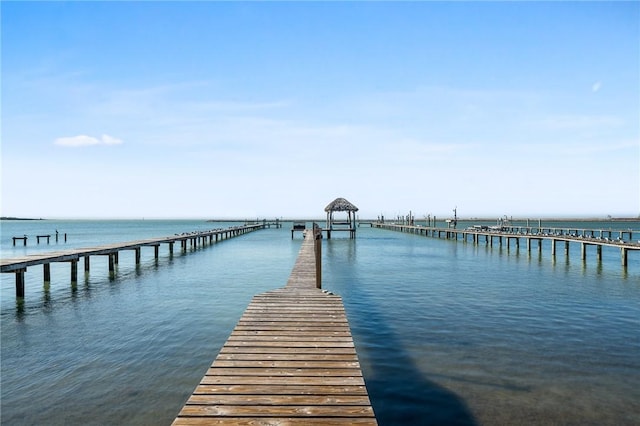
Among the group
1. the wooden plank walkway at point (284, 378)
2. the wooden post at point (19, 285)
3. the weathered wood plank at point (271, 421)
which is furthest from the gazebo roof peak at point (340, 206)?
the weathered wood plank at point (271, 421)

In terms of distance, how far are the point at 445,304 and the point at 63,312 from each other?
12.1m

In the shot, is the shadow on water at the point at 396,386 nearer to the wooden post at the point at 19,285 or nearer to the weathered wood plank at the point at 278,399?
the weathered wood plank at the point at 278,399

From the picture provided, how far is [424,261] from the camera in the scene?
Answer: 2538cm

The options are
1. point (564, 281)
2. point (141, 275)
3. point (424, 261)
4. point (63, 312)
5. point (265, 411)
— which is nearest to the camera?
point (265, 411)

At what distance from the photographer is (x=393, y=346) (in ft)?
29.0

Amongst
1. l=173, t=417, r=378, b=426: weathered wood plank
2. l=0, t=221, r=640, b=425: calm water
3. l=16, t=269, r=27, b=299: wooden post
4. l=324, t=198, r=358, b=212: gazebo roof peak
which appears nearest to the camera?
l=173, t=417, r=378, b=426: weathered wood plank

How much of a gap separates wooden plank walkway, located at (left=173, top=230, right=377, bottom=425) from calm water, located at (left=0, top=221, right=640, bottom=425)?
1.32m

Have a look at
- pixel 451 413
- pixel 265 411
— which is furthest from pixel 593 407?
pixel 265 411

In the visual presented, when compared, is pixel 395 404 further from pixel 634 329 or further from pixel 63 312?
pixel 63 312

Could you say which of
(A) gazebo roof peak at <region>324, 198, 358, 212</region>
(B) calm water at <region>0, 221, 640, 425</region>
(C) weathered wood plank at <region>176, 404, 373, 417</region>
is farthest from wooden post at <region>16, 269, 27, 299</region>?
(A) gazebo roof peak at <region>324, 198, 358, 212</region>

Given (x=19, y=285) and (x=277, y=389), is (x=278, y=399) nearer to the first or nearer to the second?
(x=277, y=389)

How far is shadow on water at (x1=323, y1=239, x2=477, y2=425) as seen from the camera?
588cm

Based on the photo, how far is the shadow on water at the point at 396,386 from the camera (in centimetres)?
588

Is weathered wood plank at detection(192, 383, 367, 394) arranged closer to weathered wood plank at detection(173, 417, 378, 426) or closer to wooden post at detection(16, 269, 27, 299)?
weathered wood plank at detection(173, 417, 378, 426)
